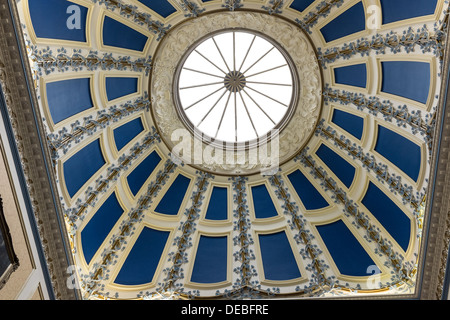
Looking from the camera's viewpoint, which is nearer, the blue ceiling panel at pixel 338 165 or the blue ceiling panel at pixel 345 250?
the blue ceiling panel at pixel 345 250

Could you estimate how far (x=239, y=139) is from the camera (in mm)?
14031

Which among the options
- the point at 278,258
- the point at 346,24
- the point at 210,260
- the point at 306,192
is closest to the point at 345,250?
the point at 278,258

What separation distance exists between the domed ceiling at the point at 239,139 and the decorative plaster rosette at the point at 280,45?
4cm

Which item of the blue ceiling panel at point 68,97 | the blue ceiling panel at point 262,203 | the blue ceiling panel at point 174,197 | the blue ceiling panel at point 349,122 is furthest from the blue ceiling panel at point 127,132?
the blue ceiling panel at point 349,122

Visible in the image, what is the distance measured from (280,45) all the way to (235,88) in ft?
7.66

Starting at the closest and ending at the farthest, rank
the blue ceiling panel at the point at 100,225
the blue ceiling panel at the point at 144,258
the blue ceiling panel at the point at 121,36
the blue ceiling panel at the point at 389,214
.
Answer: the blue ceiling panel at the point at 389,214, the blue ceiling panel at the point at 100,225, the blue ceiling panel at the point at 121,36, the blue ceiling panel at the point at 144,258

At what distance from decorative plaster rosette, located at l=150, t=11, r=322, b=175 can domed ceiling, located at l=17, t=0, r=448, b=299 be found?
4 centimetres

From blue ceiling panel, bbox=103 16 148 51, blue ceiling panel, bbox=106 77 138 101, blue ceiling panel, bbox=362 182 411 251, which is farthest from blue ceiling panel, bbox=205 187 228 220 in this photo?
blue ceiling panel, bbox=103 16 148 51

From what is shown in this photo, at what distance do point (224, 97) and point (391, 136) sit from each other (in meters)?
6.00

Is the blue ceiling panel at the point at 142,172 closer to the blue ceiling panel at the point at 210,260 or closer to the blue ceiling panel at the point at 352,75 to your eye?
the blue ceiling panel at the point at 210,260

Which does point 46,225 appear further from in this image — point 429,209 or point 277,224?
point 429,209

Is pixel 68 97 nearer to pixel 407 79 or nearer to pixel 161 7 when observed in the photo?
pixel 161 7

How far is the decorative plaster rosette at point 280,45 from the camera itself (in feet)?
38.5

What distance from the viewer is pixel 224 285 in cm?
1130
